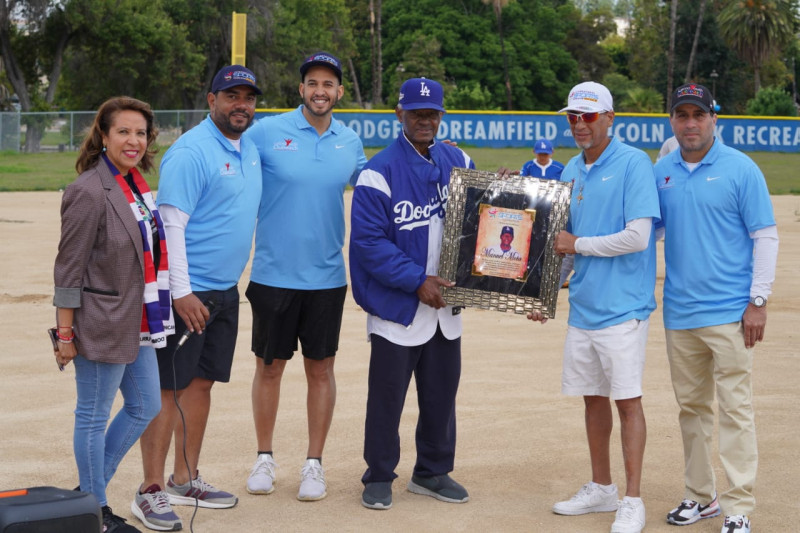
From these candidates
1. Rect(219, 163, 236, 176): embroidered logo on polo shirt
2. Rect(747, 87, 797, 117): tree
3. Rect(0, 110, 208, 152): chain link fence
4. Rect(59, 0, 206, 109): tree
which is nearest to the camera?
Rect(219, 163, 236, 176): embroidered logo on polo shirt

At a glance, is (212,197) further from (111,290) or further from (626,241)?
(626,241)

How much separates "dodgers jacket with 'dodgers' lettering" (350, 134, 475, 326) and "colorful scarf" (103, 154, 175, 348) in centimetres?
111

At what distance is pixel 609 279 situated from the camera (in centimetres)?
555

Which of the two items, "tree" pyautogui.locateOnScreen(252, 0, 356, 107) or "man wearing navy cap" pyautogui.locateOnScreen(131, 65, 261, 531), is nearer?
"man wearing navy cap" pyautogui.locateOnScreen(131, 65, 261, 531)

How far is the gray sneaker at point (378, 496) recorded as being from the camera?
588cm

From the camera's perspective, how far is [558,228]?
571cm

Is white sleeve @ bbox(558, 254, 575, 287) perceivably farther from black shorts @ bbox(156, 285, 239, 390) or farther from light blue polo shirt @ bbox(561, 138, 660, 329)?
black shorts @ bbox(156, 285, 239, 390)

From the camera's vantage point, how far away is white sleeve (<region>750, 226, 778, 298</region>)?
5.41m

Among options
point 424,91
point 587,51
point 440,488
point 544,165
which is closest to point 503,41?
point 587,51

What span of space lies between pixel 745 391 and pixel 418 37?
66.3m

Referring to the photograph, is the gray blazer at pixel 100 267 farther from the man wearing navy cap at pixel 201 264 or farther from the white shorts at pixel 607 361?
the white shorts at pixel 607 361

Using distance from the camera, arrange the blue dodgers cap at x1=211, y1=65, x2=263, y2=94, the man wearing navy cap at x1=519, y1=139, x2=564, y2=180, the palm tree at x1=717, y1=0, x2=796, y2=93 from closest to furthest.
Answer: the blue dodgers cap at x1=211, y1=65, x2=263, y2=94 < the man wearing navy cap at x1=519, y1=139, x2=564, y2=180 < the palm tree at x1=717, y1=0, x2=796, y2=93

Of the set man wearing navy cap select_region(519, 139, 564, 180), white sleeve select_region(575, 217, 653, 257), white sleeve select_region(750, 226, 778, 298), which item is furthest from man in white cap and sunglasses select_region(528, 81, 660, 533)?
man wearing navy cap select_region(519, 139, 564, 180)

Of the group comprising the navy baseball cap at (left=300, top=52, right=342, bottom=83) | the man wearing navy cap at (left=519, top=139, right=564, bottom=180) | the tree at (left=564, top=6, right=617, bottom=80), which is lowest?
the man wearing navy cap at (left=519, top=139, right=564, bottom=180)
